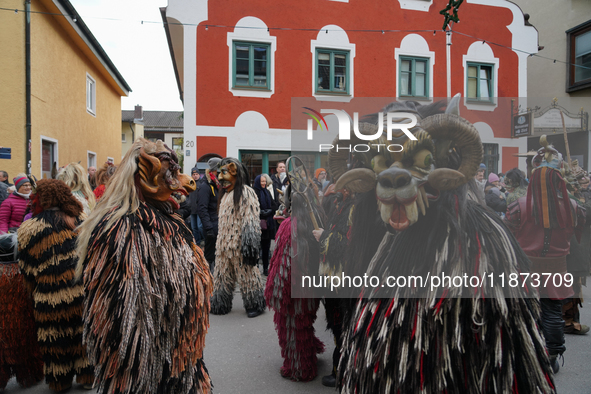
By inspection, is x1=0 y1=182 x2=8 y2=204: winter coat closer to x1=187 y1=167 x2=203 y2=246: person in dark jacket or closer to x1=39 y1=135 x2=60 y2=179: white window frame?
x1=187 y1=167 x2=203 y2=246: person in dark jacket

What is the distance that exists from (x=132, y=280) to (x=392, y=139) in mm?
1442

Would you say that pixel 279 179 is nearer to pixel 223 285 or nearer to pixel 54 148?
pixel 223 285

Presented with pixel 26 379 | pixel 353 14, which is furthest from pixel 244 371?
pixel 353 14

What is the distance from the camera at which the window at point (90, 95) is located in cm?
1454

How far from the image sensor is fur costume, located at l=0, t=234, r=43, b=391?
2919mm

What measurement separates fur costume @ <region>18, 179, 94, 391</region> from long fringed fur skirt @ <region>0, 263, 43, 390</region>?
114 mm

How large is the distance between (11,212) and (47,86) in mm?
7320

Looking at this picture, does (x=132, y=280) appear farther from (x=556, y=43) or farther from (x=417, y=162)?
(x=556, y=43)

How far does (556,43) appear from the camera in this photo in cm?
1389

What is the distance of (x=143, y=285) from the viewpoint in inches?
75.4

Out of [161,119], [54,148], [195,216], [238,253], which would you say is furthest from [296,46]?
[161,119]

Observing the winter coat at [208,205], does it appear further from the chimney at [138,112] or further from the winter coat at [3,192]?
the chimney at [138,112]

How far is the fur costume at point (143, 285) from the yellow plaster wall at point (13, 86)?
8.67 meters

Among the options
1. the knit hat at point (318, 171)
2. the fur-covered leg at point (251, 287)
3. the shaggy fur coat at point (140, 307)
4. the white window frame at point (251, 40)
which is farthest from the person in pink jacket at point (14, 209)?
the white window frame at point (251, 40)
